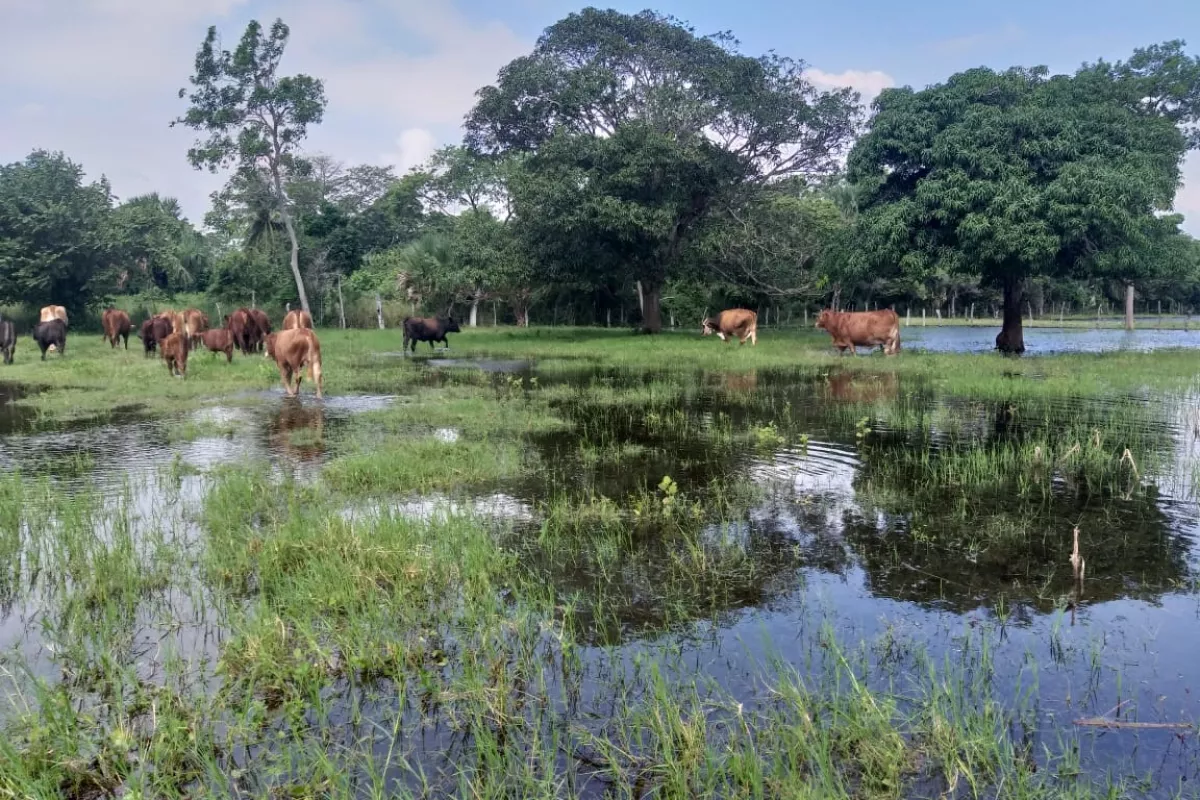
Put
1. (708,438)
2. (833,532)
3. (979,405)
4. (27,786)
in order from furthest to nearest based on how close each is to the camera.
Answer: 1. (979,405)
2. (708,438)
3. (833,532)
4. (27,786)

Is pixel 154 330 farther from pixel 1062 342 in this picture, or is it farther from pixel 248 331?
pixel 1062 342

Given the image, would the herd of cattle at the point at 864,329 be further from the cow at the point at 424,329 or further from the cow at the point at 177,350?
the cow at the point at 177,350

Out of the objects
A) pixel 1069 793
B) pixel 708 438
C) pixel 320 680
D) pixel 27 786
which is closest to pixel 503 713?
pixel 320 680

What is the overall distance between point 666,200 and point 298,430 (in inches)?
702

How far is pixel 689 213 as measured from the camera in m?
26.9

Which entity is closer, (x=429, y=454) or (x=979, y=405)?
(x=429, y=454)

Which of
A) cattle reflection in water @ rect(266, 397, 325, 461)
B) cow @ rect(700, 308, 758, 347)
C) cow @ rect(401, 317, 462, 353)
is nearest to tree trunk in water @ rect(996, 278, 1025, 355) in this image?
cow @ rect(700, 308, 758, 347)

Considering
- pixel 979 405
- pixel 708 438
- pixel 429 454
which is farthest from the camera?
pixel 979 405

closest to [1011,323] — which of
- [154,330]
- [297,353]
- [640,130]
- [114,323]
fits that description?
[640,130]

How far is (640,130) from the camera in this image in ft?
78.5

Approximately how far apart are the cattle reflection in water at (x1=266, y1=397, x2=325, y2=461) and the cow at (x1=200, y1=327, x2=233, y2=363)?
713 centimetres

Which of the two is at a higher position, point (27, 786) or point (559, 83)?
point (559, 83)

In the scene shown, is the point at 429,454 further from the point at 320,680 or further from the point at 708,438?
the point at 320,680

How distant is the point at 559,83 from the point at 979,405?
62.8 feet
